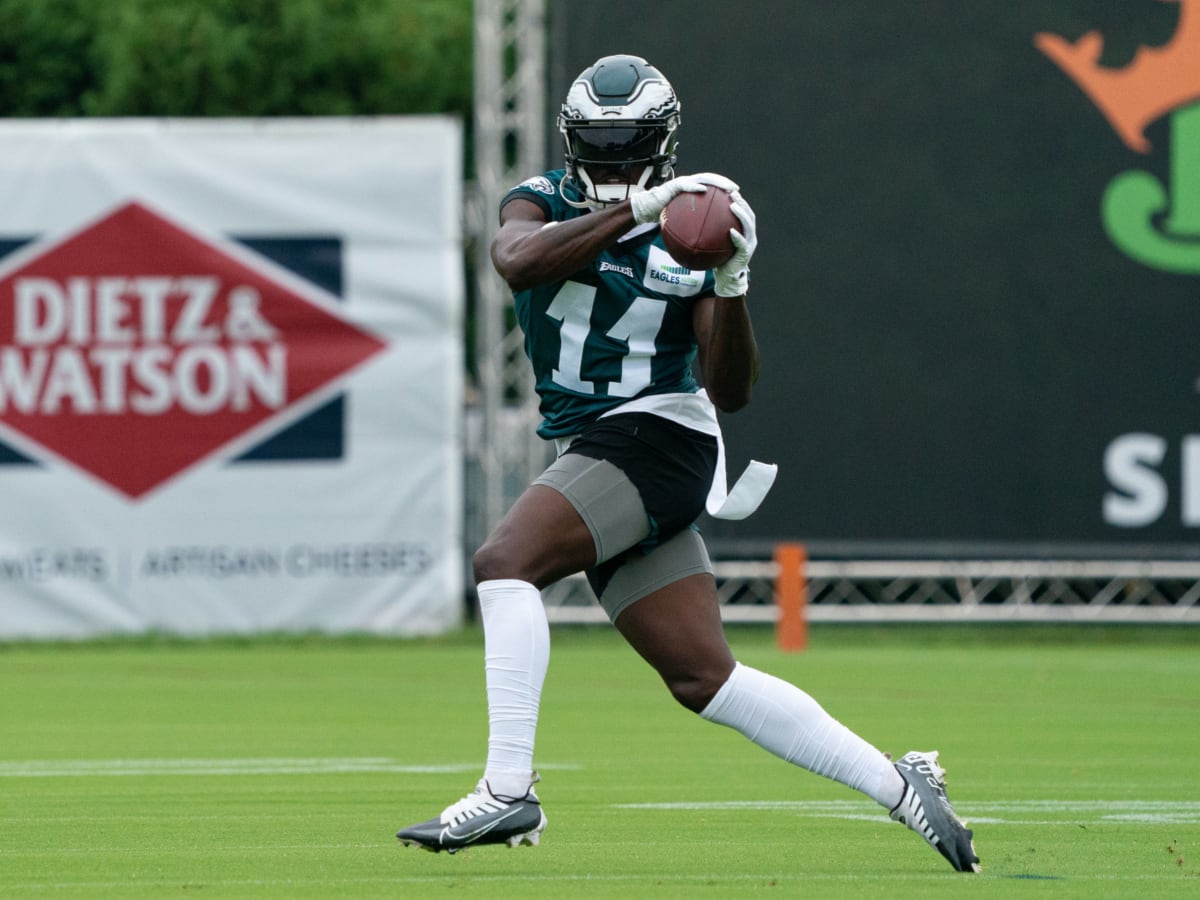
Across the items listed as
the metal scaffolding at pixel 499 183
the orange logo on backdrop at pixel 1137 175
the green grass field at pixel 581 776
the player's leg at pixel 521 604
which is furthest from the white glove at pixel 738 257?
the orange logo on backdrop at pixel 1137 175

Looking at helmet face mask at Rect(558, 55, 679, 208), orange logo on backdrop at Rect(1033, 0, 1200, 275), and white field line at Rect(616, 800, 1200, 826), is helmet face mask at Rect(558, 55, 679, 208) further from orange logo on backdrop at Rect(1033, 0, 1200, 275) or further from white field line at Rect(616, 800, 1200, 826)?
orange logo on backdrop at Rect(1033, 0, 1200, 275)

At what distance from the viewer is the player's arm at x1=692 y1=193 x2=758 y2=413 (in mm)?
5719

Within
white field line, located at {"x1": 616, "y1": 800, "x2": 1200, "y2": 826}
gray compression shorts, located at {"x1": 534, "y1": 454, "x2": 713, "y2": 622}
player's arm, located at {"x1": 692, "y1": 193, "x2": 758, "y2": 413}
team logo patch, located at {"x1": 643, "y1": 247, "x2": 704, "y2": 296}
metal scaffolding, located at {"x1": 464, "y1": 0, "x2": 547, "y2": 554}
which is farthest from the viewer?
metal scaffolding, located at {"x1": 464, "y1": 0, "x2": 547, "y2": 554}

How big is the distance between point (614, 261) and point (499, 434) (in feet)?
38.1

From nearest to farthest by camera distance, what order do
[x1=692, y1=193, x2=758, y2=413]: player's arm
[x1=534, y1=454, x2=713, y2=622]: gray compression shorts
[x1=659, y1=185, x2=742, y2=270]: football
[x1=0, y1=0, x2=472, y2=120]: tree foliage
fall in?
[x1=659, y1=185, x2=742, y2=270]: football
[x1=692, y1=193, x2=758, y2=413]: player's arm
[x1=534, y1=454, x2=713, y2=622]: gray compression shorts
[x1=0, y1=0, x2=472, y2=120]: tree foliage

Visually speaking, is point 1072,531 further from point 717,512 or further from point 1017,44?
point 717,512

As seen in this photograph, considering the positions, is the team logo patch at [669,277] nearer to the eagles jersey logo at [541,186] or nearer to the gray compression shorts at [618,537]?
the eagles jersey logo at [541,186]

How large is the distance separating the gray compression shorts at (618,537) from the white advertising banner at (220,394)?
11931 millimetres

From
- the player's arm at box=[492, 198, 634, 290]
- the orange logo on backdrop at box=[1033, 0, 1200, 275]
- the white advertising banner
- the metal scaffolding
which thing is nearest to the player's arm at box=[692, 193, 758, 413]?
the player's arm at box=[492, 198, 634, 290]

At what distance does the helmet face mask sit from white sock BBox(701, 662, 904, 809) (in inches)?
54.4

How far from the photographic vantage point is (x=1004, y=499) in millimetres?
17672

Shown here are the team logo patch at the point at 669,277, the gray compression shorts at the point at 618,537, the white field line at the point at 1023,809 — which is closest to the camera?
the gray compression shorts at the point at 618,537

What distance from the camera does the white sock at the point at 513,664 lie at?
5723mm

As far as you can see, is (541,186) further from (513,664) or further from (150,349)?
(150,349)
